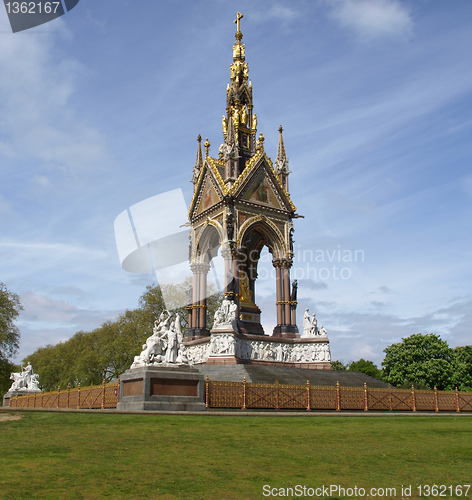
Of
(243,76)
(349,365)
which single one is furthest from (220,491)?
(349,365)

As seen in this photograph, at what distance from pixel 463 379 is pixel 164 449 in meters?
41.6

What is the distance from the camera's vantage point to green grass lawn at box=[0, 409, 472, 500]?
734 cm

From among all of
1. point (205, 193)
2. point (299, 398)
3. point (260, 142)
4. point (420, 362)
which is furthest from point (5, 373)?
point (420, 362)

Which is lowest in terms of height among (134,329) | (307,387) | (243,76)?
(307,387)

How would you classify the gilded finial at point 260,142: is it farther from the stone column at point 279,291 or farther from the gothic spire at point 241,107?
the stone column at point 279,291

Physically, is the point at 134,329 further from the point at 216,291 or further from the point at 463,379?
the point at 463,379

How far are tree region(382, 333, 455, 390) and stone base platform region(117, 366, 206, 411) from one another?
30545 mm

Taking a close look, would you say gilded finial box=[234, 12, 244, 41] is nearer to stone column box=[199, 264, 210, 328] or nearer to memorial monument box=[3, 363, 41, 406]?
stone column box=[199, 264, 210, 328]

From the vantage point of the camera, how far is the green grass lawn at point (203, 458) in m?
7.34

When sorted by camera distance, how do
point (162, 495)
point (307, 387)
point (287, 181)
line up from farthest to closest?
point (287, 181) → point (307, 387) → point (162, 495)

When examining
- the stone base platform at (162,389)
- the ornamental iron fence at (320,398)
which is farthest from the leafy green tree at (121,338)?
the stone base platform at (162,389)

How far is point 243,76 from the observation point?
41.4 meters

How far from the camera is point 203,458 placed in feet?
30.4

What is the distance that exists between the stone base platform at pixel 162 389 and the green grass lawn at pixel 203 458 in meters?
3.43
